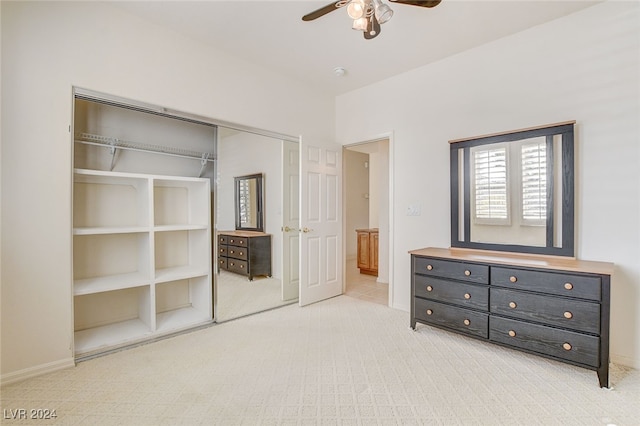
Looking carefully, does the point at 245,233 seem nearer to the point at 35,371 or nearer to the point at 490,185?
the point at 35,371

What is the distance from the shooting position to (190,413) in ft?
5.50

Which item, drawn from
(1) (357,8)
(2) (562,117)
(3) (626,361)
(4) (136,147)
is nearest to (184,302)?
(4) (136,147)

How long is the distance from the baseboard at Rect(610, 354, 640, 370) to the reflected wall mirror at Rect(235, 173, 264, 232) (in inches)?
150

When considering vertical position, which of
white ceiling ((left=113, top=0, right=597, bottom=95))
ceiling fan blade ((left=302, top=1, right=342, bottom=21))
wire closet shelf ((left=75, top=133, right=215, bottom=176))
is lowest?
wire closet shelf ((left=75, top=133, right=215, bottom=176))

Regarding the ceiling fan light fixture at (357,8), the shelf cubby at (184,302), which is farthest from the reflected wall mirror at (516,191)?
the shelf cubby at (184,302)

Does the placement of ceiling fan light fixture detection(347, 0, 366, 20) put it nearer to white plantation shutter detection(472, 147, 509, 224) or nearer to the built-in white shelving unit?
white plantation shutter detection(472, 147, 509, 224)

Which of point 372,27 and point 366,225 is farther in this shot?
point 366,225

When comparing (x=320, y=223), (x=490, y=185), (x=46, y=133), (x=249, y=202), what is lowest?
(x=320, y=223)

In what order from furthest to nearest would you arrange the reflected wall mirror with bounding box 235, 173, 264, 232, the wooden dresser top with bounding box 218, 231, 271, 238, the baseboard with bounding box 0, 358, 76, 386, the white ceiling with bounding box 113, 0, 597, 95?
the reflected wall mirror with bounding box 235, 173, 264, 232 < the wooden dresser top with bounding box 218, 231, 271, 238 < the white ceiling with bounding box 113, 0, 597, 95 < the baseboard with bounding box 0, 358, 76, 386

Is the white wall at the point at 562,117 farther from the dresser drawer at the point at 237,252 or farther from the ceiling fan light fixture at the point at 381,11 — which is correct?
the dresser drawer at the point at 237,252

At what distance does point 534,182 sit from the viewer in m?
2.55

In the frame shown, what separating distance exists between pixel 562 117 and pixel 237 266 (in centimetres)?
383

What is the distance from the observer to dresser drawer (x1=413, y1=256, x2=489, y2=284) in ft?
7.98

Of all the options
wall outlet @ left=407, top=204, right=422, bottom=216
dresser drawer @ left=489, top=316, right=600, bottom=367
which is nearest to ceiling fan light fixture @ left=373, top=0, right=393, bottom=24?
wall outlet @ left=407, top=204, right=422, bottom=216
